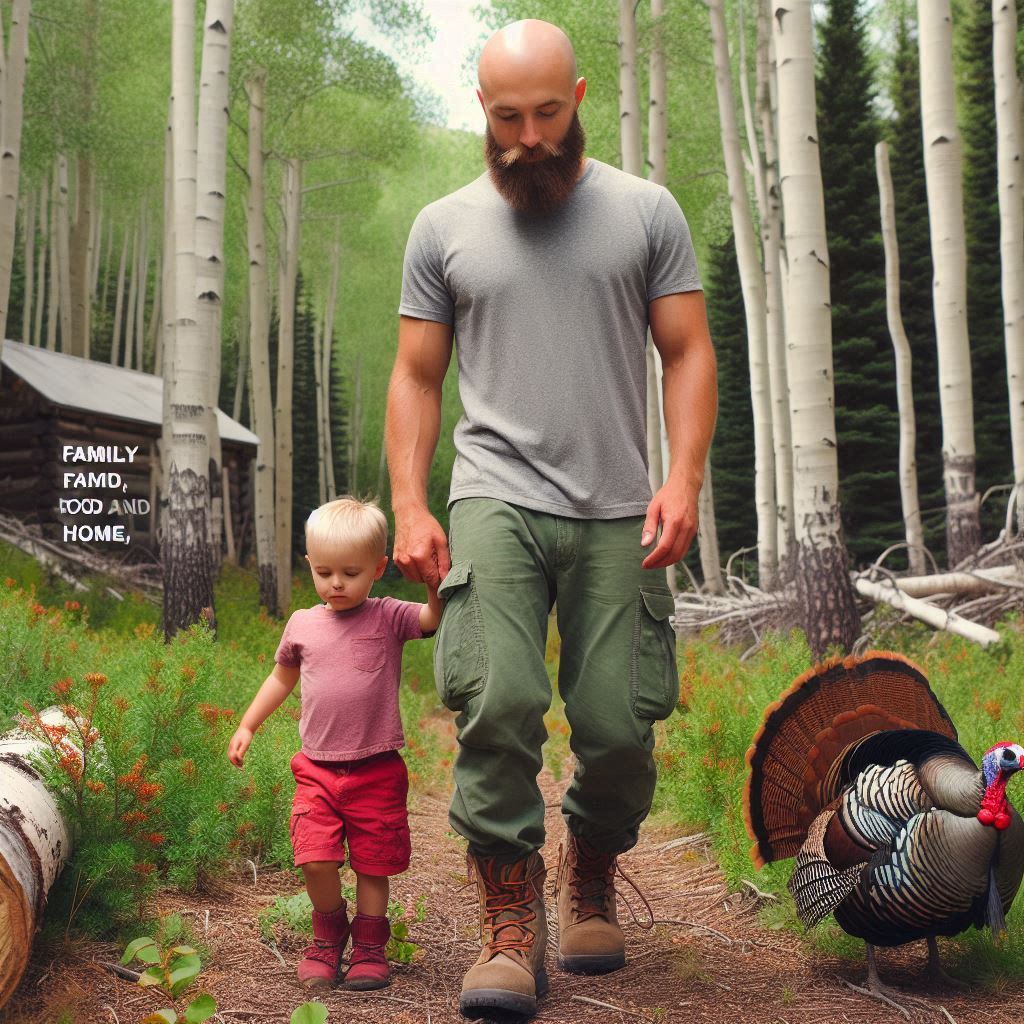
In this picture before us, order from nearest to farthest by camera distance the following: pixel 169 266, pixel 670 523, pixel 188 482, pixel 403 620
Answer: pixel 670 523 < pixel 403 620 < pixel 188 482 < pixel 169 266

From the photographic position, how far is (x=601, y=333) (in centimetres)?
309

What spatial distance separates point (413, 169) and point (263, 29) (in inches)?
826

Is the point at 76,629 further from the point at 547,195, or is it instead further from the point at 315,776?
the point at 547,195

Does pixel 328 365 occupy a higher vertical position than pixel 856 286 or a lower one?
higher

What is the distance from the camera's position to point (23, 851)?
293 centimetres

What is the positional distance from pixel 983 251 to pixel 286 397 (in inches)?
553

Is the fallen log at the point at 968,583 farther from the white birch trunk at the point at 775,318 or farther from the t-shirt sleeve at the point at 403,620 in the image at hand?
the t-shirt sleeve at the point at 403,620

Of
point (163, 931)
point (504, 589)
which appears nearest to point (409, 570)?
→ point (504, 589)

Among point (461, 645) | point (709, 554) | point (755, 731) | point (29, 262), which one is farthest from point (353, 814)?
point (29, 262)

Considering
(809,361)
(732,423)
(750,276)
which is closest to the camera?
(809,361)

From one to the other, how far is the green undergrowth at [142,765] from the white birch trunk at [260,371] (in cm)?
837

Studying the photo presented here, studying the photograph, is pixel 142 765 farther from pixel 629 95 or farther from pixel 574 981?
pixel 629 95

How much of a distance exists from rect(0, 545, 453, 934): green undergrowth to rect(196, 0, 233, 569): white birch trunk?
3.38 metres

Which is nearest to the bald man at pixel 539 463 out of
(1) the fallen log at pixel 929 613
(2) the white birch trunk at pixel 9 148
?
(1) the fallen log at pixel 929 613
